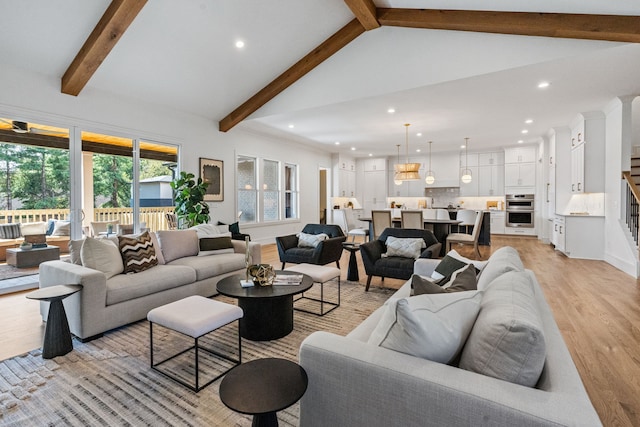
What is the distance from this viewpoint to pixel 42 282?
309 cm

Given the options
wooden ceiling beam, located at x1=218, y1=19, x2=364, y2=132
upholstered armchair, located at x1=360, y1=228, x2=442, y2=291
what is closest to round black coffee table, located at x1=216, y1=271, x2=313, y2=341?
upholstered armchair, located at x1=360, y1=228, x2=442, y2=291

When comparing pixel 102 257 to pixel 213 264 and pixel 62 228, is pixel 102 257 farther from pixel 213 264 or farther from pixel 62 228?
pixel 62 228

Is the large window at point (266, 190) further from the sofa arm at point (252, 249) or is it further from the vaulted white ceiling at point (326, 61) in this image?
the sofa arm at point (252, 249)

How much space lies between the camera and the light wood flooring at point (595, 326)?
6.55ft

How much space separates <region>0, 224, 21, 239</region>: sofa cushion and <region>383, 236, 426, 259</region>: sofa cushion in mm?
4984

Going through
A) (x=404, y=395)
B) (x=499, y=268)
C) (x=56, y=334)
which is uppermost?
(x=499, y=268)

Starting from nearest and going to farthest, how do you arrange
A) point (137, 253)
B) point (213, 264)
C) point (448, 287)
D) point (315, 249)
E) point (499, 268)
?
point (448, 287) → point (499, 268) → point (137, 253) → point (213, 264) → point (315, 249)

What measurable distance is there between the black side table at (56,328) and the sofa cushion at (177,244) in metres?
1.31

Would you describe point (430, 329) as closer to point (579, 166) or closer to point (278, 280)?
point (278, 280)

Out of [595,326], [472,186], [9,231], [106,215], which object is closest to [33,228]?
[9,231]

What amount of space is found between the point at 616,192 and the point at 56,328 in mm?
7681

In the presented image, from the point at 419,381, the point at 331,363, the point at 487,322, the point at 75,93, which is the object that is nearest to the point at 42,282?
the point at 75,93

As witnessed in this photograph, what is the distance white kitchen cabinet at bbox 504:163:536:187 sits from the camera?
31.6ft

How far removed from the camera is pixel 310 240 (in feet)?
16.4
